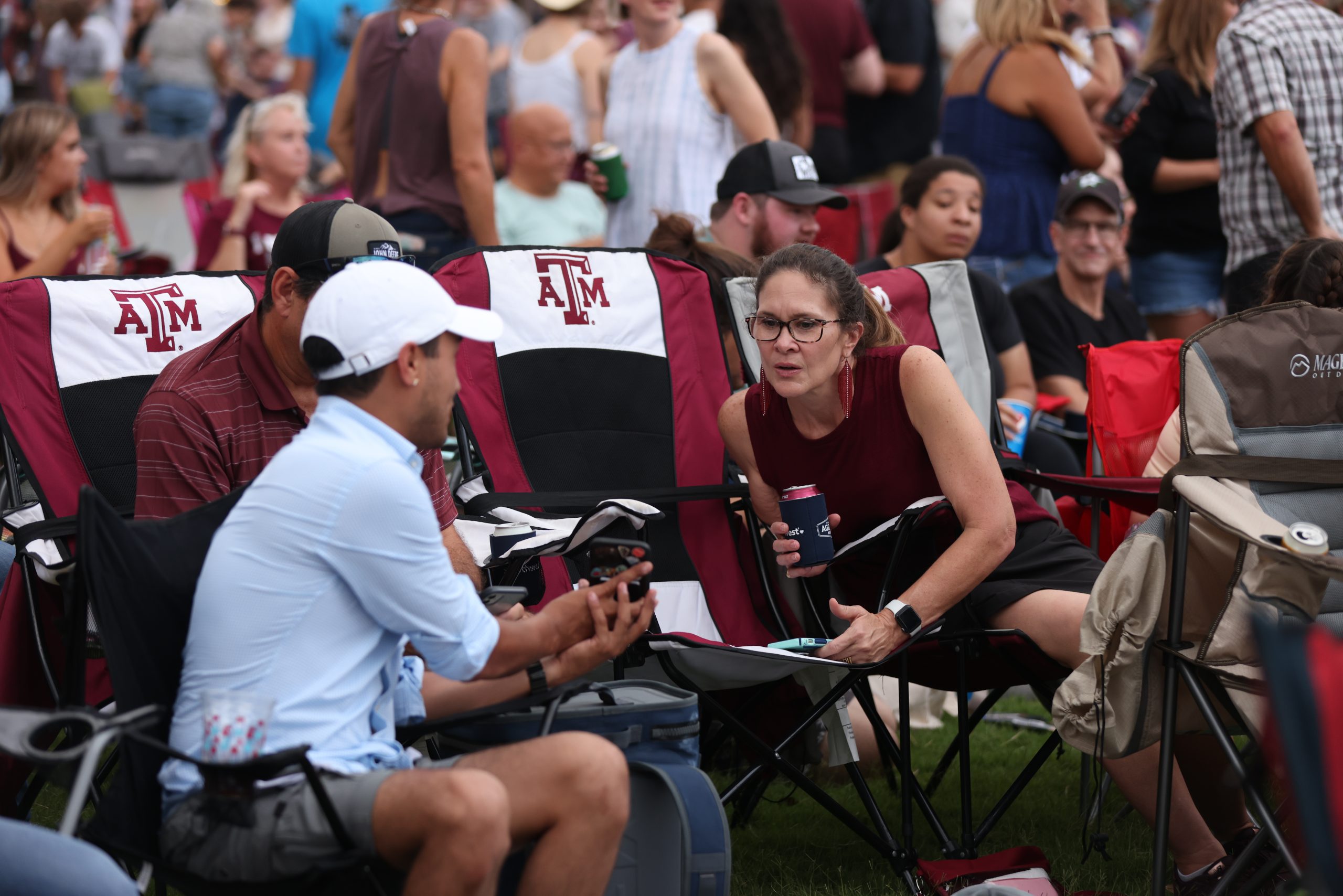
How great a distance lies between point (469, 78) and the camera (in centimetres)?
478

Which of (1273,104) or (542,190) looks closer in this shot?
(1273,104)

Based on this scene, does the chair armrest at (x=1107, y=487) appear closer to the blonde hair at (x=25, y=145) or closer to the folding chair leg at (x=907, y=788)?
the folding chair leg at (x=907, y=788)

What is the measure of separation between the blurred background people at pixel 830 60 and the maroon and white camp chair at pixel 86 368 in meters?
3.58

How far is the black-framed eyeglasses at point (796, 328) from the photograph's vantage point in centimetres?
315

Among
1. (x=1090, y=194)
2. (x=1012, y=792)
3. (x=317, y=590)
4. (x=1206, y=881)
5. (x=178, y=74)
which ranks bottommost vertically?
(x=1206, y=881)

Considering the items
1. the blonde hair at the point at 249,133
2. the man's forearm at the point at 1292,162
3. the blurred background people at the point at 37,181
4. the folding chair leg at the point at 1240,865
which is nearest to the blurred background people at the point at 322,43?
the blonde hair at the point at 249,133

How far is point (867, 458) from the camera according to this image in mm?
3209

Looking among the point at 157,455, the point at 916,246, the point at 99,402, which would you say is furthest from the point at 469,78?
the point at 157,455

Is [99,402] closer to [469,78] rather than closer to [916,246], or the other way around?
[469,78]

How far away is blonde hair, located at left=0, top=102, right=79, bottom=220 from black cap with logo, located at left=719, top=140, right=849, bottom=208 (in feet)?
8.26

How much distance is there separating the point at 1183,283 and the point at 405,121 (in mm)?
2928

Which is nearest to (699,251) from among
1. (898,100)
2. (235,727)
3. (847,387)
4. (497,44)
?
(847,387)

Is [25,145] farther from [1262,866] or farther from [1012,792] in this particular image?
[1262,866]

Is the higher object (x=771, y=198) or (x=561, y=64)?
(x=561, y=64)
